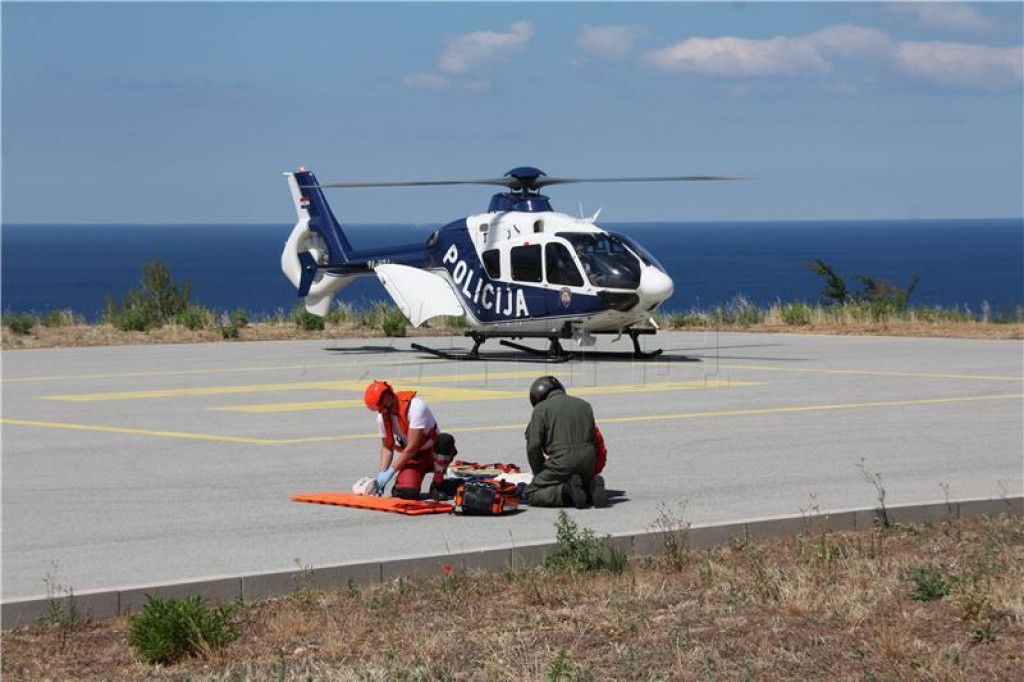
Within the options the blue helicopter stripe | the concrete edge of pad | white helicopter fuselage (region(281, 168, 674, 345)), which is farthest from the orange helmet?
the blue helicopter stripe

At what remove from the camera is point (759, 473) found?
1546 centimetres

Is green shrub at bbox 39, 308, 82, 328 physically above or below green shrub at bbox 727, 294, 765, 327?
above

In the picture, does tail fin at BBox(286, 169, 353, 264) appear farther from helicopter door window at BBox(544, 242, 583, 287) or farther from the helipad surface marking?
the helipad surface marking

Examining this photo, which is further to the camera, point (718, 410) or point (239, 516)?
point (718, 410)

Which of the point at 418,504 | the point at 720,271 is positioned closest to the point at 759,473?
the point at 418,504

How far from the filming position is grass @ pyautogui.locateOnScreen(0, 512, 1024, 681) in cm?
828

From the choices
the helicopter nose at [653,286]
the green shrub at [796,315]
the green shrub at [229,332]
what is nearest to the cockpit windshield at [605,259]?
the helicopter nose at [653,286]

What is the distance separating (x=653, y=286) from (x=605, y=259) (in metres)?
1.16

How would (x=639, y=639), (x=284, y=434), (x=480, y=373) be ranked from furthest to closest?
(x=480, y=373) → (x=284, y=434) → (x=639, y=639)

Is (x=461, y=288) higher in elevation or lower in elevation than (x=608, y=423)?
higher

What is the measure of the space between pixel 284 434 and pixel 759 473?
246 inches

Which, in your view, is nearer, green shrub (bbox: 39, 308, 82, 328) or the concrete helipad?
the concrete helipad

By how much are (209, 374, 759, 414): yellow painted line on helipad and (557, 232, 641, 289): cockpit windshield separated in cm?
373

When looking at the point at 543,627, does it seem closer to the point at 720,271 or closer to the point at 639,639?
the point at 639,639
